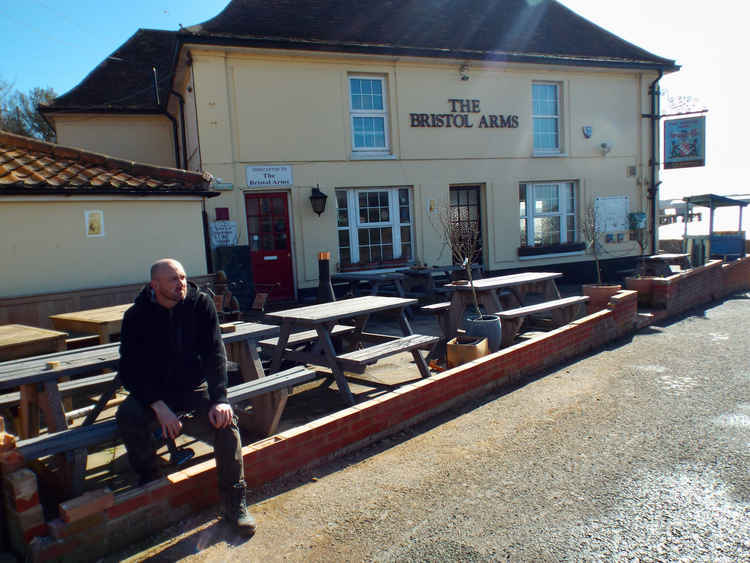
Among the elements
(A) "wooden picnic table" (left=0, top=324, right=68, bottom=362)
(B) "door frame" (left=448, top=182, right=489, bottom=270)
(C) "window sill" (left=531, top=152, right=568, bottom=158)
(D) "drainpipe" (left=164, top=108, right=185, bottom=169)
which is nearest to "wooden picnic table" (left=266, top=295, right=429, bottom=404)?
(A) "wooden picnic table" (left=0, top=324, right=68, bottom=362)

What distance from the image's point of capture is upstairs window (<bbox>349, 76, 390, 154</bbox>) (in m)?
12.0

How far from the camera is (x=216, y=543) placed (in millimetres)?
2855

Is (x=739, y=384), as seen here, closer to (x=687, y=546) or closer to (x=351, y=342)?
(x=687, y=546)

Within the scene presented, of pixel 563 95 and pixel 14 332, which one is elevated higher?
pixel 563 95

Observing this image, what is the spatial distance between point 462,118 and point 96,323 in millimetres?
10170

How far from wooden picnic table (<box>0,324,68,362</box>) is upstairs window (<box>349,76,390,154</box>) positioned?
849 cm

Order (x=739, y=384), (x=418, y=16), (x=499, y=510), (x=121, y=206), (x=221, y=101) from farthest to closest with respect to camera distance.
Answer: (x=418, y=16), (x=221, y=101), (x=121, y=206), (x=739, y=384), (x=499, y=510)

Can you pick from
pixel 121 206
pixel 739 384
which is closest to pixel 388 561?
pixel 739 384

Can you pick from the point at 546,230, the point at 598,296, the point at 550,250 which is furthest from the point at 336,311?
the point at 546,230

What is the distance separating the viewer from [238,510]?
2.96m

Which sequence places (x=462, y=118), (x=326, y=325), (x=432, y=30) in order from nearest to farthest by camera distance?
1. (x=326, y=325)
2. (x=462, y=118)
3. (x=432, y=30)

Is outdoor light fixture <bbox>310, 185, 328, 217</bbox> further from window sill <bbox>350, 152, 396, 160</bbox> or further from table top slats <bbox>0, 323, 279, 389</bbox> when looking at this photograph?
table top slats <bbox>0, 323, 279, 389</bbox>

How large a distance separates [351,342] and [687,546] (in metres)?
4.13

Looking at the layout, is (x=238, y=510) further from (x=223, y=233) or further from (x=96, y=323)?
(x=223, y=233)
